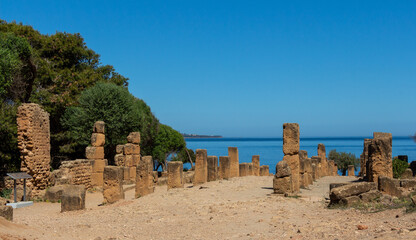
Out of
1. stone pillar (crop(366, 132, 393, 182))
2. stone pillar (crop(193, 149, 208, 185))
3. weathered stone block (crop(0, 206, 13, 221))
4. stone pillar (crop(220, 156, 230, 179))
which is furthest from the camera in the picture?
stone pillar (crop(220, 156, 230, 179))

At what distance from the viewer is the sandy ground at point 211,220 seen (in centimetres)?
916

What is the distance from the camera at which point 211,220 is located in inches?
466

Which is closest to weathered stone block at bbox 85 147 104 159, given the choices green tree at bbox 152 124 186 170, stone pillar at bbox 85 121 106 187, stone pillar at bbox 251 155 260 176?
stone pillar at bbox 85 121 106 187

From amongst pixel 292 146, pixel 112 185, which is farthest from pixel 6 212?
pixel 292 146

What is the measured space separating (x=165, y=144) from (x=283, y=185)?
30954 mm

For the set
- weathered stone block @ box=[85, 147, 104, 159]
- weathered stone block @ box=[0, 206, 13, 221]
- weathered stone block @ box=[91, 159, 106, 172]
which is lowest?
weathered stone block @ box=[0, 206, 13, 221]

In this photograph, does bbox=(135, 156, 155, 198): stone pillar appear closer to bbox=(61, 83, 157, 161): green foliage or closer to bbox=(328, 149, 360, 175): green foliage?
bbox=(61, 83, 157, 161): green foliage

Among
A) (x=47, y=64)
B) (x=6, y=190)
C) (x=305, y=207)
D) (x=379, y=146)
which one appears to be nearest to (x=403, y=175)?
(x=379, y=146)

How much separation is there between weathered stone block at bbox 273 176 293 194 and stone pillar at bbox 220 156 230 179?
6495 mm

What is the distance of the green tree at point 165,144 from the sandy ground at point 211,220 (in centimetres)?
2725

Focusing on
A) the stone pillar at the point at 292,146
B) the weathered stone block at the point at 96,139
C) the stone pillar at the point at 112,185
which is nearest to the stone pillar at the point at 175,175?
the stone pillar at the point at 112,185

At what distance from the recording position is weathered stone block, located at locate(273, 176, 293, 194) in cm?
1562

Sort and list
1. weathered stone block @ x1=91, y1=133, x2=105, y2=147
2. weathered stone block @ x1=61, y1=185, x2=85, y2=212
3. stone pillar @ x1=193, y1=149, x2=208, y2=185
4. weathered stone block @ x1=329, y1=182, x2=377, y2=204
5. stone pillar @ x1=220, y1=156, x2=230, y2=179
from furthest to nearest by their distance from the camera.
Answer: weathered stone block @ x1=91, y1=133, x2=105, y2=147, stone pillar @ x1=220, y1=156, x2=230, y2=179, stone pillar @ x1=193, y1=149, x2=208, y2=185, weathered stone block @ x1=61, y1=185, x2=85, y2=212, weathered stone block @ x1=329, y1=182, x2=377, y2=204

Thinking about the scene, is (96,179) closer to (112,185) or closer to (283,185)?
(112,185)
